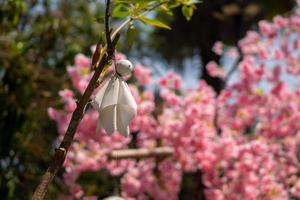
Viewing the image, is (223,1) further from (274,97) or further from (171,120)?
(171,120)

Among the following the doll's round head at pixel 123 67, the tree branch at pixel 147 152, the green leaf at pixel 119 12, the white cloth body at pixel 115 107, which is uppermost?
the green leaf at pixel 119 12

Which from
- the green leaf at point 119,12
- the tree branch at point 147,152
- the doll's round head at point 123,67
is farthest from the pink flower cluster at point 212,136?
the doll's round head at point 123,67

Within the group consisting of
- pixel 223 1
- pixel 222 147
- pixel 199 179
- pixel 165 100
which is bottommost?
pixel 199 179

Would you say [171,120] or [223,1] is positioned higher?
[223,1]

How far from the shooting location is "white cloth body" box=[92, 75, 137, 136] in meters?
1.24

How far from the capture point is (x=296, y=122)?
445cm

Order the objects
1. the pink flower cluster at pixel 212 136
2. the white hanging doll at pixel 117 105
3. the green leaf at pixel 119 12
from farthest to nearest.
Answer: the pink flower cluster at pixel 212 136 < the green leaf at pixel 119 12 < the white hanging doll at pixel 117 105

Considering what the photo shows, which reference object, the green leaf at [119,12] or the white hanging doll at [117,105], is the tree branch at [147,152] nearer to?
the green leaf at [119,12]

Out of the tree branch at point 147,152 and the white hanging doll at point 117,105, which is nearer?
the white hanging doll at point 117,105

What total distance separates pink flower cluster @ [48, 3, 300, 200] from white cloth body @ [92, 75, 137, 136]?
229 centimetres

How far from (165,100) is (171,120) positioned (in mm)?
254

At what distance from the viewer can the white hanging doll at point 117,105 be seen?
4.06 ft

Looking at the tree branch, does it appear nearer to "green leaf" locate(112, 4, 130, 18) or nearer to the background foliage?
the background foliage

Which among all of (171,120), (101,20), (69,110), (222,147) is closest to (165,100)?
(171,120)
